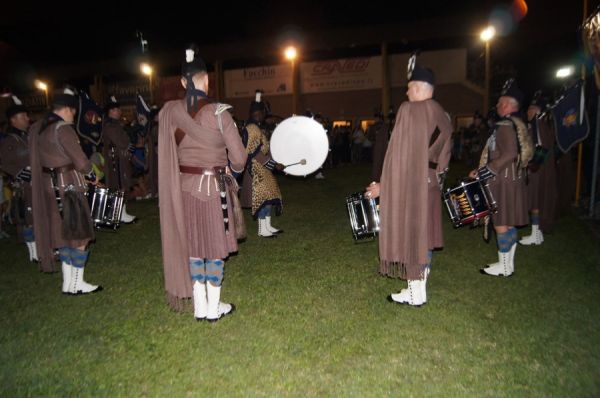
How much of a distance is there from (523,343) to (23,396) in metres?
3.58

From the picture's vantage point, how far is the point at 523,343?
3.27 m

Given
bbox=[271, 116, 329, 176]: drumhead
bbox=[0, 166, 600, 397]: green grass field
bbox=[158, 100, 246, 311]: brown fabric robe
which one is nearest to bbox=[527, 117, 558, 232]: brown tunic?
bbox=[0, 166, 600, 397]: green grass field

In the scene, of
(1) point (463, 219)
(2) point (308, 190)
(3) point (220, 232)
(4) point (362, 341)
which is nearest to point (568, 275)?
(1) point (463, 219)

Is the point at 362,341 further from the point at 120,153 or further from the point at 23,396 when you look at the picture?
the point at 120,153

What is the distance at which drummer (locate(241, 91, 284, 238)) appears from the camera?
5.73 m

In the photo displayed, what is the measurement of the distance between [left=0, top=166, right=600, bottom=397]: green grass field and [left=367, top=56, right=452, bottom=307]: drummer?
573 mm

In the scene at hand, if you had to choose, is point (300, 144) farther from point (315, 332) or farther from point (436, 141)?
point (315, 332)

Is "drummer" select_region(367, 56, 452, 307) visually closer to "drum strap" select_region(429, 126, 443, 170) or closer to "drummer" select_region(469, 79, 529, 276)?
"drum strap" select_region(429, 126, 443, 170)

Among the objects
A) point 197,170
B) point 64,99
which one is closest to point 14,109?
point 64,99

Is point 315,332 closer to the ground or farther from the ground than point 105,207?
closer to the ground

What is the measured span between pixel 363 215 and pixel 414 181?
81cm

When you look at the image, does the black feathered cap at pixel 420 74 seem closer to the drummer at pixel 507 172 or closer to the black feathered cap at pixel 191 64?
the drummer at pixel 507 172

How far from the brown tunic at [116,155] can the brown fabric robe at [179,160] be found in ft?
17.1

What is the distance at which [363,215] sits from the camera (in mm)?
4191
